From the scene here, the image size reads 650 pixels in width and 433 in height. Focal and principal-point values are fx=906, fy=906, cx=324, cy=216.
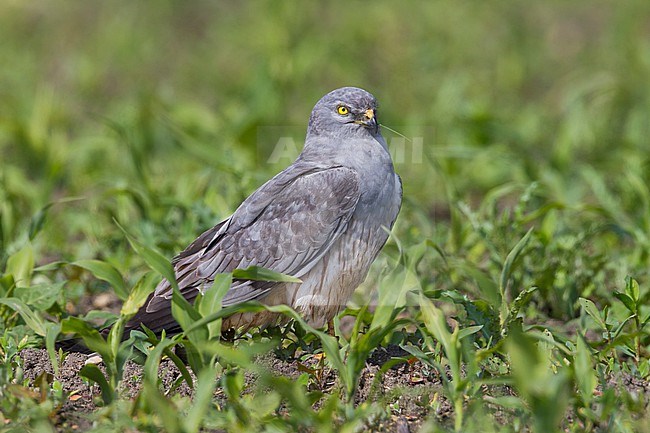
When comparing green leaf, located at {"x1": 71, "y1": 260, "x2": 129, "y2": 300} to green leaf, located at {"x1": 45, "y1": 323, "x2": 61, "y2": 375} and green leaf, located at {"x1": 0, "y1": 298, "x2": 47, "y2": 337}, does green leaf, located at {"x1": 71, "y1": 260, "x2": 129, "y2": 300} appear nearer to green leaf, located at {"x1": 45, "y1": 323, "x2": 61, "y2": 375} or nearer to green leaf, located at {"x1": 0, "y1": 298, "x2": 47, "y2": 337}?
green leaf, located at {"x1": 0, "y1": 298, "x2": 47, "y2": 337}

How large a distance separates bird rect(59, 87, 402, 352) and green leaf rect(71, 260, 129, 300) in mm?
130

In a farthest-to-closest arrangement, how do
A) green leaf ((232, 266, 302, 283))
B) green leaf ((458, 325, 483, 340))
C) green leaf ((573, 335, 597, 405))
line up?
green leaf ((458, 325, 483, 340)) < green leaf ((232, 266, 302, 283)) < green leaf ((573, 335, 597, 405))

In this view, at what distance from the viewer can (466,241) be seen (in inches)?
218

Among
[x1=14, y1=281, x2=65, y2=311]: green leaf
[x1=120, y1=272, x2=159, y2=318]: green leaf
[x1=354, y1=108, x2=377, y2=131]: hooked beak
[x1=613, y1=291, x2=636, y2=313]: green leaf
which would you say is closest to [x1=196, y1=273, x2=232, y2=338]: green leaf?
[x1=120, y1=272, x2=159, y2=318]: green leaf

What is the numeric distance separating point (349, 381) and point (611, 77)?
561cm

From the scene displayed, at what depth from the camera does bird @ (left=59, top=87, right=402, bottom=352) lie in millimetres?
4035

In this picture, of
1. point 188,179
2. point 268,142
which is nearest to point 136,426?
point 188,179

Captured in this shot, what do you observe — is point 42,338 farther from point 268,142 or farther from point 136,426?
Answer: point 268,142

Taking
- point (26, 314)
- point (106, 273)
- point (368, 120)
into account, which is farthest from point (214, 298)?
point (368, 120)

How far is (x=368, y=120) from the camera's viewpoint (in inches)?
168

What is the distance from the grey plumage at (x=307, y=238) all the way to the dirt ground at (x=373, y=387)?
0.28 meters

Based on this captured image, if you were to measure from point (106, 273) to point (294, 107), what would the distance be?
437 cm

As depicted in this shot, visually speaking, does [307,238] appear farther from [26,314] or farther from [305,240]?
[26,314]

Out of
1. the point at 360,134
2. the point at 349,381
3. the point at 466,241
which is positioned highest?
the point at 360,134
